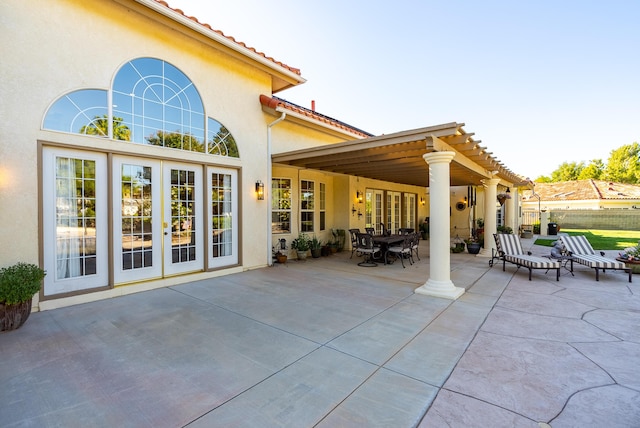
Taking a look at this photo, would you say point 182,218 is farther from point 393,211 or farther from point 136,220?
point 393,211

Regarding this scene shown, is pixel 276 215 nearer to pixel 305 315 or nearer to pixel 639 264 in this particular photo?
pixel 305 315

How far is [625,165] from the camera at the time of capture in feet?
124

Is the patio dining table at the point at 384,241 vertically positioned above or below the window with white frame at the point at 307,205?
below

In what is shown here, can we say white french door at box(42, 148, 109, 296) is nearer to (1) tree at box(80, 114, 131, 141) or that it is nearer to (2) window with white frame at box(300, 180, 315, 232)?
(1) tree at box(80, 114, 131, 141)

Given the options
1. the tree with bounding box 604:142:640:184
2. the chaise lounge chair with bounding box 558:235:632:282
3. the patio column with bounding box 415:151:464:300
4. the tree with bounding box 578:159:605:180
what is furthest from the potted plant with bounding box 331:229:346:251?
the tree with bounding box 578:159:605:180

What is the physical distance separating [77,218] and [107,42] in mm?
3257

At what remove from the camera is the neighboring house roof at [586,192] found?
1023 inches

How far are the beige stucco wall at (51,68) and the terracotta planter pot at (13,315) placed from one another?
90 centimetres

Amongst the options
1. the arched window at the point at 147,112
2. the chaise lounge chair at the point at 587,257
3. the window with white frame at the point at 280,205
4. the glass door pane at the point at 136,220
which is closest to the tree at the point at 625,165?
the chaise lounge chair at the point at 587,257

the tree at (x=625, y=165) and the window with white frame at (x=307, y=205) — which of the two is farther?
the tree at (x=625, y=165)

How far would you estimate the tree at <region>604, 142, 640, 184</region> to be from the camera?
36719 millimetres

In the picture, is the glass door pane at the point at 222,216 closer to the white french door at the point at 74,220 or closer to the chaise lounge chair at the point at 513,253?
the white french door at the point at 74,220

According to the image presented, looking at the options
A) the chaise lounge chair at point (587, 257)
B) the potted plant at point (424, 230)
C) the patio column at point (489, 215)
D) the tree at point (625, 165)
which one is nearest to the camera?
the chaise lounge chair at point (587, 257)

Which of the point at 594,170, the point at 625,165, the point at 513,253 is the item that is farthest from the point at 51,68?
the point at 594,170
